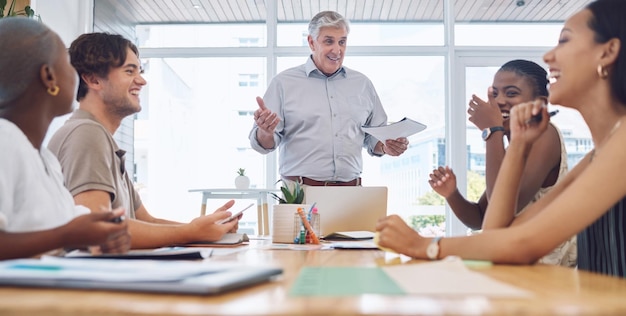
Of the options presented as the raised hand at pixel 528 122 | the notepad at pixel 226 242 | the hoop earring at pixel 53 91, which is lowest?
the notepad at pixel 226 242

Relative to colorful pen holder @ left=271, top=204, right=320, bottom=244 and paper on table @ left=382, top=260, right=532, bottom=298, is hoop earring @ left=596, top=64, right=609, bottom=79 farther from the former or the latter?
colorful pen holder @ left=271, top=204, right=320, bottom=244

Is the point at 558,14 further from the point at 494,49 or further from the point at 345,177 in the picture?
the point at 345,177

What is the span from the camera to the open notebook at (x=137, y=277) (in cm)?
69

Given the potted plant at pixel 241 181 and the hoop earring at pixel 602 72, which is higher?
the hoop earring at pixel 602 72

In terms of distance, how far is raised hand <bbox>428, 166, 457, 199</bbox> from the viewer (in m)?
2.10

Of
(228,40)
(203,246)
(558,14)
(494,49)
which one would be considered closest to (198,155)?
(228,40)

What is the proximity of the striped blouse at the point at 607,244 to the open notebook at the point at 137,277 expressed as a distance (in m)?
0.80

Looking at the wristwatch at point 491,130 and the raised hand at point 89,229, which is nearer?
the raised hand at point 89,229

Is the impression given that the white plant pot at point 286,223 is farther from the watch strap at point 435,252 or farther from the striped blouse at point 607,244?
the striped blouse at point 607,244

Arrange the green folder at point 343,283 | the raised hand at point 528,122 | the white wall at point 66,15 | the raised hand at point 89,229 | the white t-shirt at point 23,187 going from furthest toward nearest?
the white wall at point 66,15 → the raised hand at point 528,122 → the white t-shirt at point 23,187 → the raised hand at point 89,229 → the green folder at point 343,283

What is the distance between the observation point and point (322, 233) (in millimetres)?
2246

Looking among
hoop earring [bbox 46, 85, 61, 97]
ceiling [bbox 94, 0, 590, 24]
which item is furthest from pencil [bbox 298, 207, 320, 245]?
ceiling [bbox 94, 0, 590, 24]

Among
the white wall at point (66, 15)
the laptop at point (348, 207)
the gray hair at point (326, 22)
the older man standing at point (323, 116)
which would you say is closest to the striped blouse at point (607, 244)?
the laptop at point (348, 207)

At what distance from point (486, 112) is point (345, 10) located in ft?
13.1
